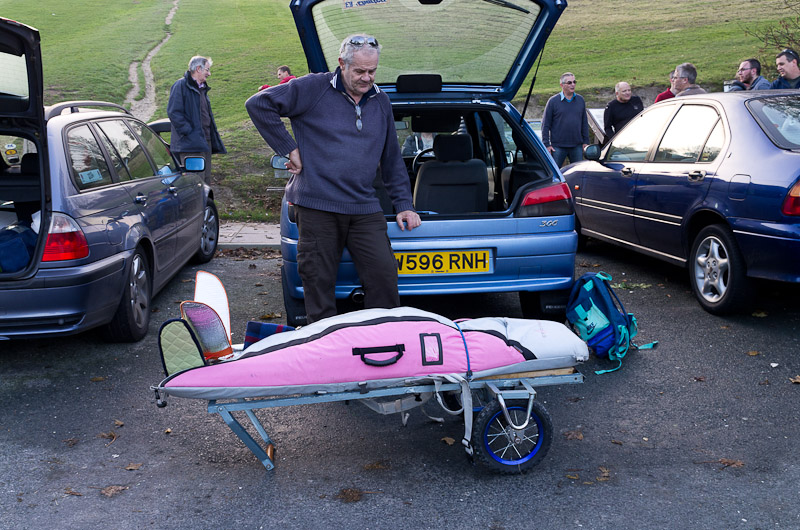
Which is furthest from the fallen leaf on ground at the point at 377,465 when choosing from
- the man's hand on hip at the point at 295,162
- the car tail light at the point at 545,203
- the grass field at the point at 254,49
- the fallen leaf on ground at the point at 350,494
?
the grass field at the point at 254,49

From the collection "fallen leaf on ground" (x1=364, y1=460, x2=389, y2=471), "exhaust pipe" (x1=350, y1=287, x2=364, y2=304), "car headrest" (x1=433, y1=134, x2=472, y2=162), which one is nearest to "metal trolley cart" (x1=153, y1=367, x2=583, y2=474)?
"fallen leaf on ground" (x1=364, y1=460, x2=389, y2=471)

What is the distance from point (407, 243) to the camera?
4.62 meters

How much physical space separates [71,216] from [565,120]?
24.6 feet

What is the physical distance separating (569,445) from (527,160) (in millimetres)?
2371

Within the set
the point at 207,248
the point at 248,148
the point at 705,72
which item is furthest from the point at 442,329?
the point at 705,72

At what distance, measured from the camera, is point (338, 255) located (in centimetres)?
425

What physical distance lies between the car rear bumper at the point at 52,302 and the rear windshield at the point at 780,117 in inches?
179

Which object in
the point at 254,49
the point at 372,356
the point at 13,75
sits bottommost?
the point at 254,49

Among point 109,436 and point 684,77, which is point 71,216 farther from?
point 684,77

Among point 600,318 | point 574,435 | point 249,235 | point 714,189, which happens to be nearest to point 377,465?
point 574,435

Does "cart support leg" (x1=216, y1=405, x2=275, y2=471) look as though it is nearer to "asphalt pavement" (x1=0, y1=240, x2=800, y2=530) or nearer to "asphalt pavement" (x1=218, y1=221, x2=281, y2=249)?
"asphalt pavement" (x1=0, y1=240, x2=800, y2=530)

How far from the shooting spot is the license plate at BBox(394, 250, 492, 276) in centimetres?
463

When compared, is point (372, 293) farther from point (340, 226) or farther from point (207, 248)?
point (207, 248)

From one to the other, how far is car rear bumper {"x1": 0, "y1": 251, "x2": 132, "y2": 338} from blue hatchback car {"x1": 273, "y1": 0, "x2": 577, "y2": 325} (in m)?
1.15
